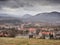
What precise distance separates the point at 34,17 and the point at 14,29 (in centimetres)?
42

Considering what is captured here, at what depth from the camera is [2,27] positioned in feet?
8.20

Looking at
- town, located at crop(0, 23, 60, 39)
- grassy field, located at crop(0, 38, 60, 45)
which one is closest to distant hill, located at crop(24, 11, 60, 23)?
town, located at crop(0, 23, 60, 39)

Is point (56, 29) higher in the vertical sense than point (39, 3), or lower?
lower

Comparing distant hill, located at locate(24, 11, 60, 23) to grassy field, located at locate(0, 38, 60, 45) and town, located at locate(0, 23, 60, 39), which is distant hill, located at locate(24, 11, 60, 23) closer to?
town, located at locate(0, 23, 60, 39)

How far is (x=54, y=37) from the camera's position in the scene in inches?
93.7

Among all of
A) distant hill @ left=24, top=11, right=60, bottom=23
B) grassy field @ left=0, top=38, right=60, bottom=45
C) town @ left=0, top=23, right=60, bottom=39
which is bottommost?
grassy field @ left=0, top=38, right=60, bottom=45

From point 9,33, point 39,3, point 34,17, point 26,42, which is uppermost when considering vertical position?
point 39,3

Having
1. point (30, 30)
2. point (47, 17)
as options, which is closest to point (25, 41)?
point (30, 30)

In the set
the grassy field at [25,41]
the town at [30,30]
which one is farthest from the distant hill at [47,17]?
the grassy field at [25,41]

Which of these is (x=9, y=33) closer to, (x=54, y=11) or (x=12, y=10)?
(x=12, y=10)

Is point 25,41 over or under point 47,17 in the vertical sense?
under

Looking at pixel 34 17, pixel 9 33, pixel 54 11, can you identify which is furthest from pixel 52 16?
pixel 9 33

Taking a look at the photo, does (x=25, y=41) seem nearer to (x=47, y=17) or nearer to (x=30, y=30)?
(x=30, y=30)

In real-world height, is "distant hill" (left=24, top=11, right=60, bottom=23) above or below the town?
above
